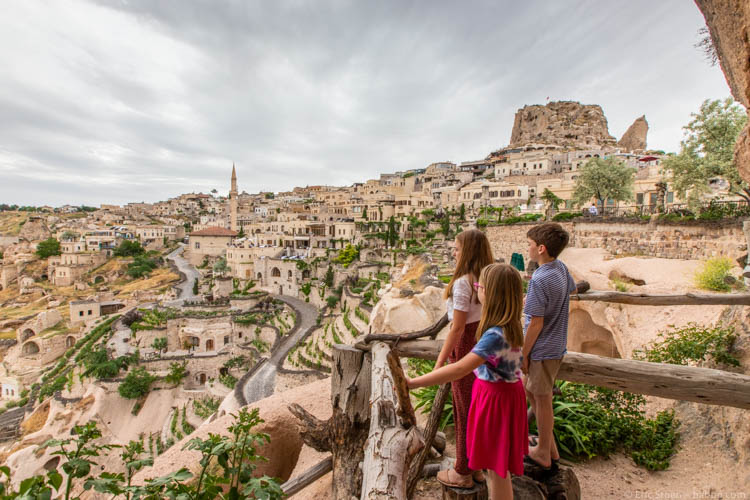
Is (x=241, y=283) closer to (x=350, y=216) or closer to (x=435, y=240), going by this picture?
(x=350, y=216)

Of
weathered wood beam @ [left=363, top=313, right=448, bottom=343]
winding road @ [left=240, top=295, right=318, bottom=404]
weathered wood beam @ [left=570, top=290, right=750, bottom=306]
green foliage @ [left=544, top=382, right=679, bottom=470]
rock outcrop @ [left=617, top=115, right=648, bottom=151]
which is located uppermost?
rock outcrop @ [left=617, top=115, right=648, bottom=151]

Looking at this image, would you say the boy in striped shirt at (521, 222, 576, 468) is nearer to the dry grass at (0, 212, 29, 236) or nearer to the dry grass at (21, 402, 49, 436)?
the dry grass at (21, 402, 49, 436)

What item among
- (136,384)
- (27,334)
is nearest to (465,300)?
(136,384)

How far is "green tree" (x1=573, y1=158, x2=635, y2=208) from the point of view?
2297 cm

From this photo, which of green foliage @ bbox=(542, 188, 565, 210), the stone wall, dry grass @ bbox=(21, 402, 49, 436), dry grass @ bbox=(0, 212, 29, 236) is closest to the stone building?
dry grass @ bbox=(21, 402, 49, 436)

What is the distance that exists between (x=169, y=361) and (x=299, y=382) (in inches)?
446

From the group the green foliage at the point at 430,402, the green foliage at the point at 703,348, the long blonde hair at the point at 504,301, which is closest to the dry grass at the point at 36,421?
the green foliage at the point at 430,402

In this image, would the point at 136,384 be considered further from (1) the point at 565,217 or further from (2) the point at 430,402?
(1) the point at 565,217

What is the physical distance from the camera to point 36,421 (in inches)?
781

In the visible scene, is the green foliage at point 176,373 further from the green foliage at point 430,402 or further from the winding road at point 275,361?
the green foliage at point 430,402

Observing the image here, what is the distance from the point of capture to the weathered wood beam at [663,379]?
288 cm

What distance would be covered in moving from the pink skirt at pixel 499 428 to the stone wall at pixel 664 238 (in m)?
12.7

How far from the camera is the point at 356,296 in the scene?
84.1ft

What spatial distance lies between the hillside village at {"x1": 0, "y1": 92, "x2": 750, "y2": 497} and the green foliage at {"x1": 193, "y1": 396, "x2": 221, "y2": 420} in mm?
70
